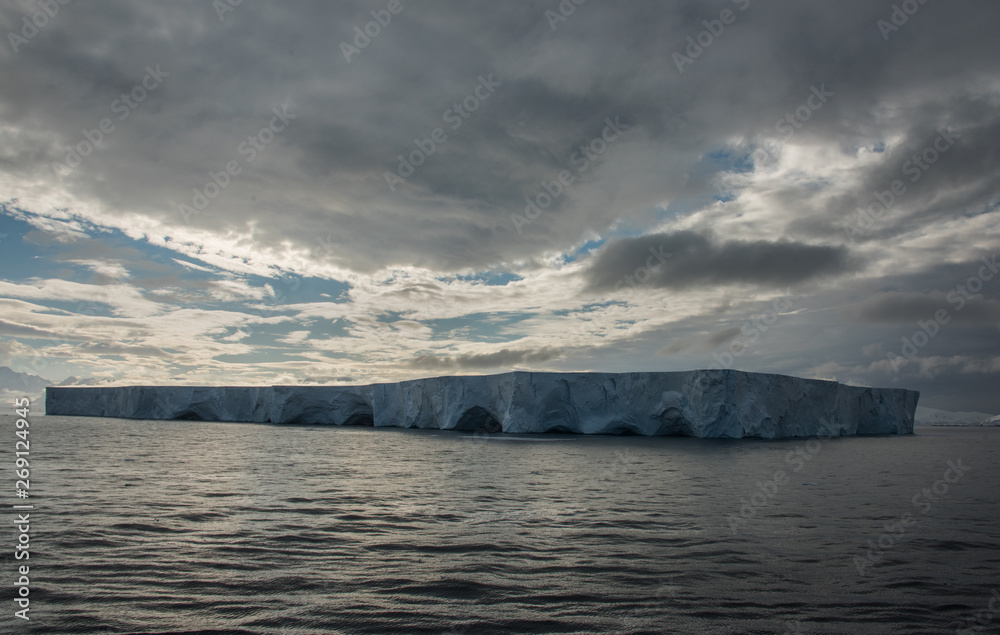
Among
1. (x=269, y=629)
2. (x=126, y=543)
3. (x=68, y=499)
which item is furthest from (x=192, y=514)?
(x=269, y=629)

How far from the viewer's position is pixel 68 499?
7.01 m

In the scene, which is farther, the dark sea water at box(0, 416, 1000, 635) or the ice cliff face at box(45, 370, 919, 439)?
the ice cliff face at box(45, 370, 919, 439)

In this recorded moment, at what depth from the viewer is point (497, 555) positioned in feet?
15.7

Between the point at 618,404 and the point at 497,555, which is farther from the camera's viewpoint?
the point at 618,404

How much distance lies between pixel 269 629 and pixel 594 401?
2362cm

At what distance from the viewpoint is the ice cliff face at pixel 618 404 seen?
2328 cm

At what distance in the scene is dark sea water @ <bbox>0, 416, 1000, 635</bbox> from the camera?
11.2 feet

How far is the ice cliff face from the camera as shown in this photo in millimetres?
23281

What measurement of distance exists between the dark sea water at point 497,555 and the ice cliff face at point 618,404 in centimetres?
1336

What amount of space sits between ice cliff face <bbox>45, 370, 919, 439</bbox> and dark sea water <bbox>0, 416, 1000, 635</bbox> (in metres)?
13.4

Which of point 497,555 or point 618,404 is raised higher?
point 618,404

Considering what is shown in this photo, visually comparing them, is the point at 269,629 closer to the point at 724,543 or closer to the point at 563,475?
the point at 724,543

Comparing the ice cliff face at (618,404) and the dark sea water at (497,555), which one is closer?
the dark sea water at (497,555)

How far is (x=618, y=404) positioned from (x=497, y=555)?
21361 millimetres
